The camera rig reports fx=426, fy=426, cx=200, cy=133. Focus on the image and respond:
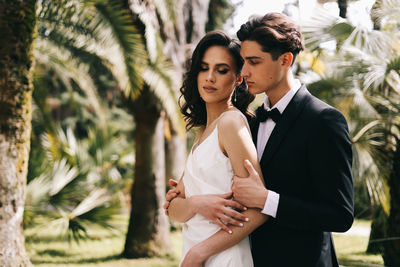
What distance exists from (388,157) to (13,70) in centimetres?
502

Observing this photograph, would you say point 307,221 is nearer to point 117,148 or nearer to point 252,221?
point 252,221

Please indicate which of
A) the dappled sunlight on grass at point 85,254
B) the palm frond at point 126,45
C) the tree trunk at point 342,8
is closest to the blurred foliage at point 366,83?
the tree trunk at point 342,8

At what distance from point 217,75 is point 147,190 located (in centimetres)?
569

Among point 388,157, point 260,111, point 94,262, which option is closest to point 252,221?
point 260,111

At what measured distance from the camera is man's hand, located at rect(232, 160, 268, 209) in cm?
183

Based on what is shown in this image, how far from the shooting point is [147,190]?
7652mm

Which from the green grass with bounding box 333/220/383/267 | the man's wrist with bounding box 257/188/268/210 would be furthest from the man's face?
the green grass with bounding box 333/220/383/267

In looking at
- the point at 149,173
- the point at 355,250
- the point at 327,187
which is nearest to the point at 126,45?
the point at 149,173

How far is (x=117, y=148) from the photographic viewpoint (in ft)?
35.1

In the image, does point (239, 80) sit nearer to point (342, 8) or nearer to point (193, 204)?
point (193, 204)

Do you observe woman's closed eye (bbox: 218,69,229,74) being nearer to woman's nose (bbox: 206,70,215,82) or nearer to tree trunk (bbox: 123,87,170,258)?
woman's nose (bbox: 206,70,215,82)

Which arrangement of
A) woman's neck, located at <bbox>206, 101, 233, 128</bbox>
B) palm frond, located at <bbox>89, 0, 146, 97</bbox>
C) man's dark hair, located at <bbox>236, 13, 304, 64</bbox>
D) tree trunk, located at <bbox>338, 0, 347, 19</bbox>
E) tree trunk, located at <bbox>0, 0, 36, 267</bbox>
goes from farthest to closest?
tree trunk, located at <bbox>338, 0, 347, 19</bbox>, palm frond, located at <bbox>89, 0, 146, 97</bbox>, tree trunk, located at <bbox>0, 0, 36, 267</bbox>, woman's neck, located at <bbox>206, 101, 233, 128</bbox>, man's dark hair, located at <bbox>236, 13, 304, 64</bbox>

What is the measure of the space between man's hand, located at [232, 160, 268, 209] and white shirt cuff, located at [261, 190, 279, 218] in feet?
0.05

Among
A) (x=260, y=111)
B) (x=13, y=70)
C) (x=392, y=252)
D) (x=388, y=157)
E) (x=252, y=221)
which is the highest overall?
(x=13, y=70)
